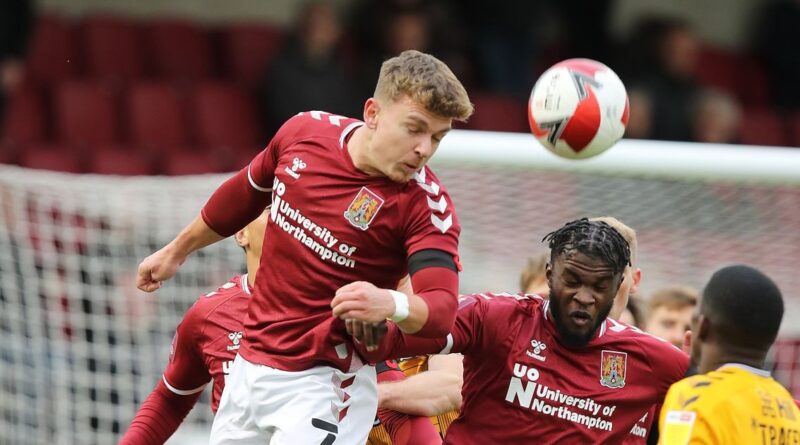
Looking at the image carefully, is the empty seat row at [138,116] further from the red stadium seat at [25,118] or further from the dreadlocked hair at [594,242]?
the dreadlocked hair at [594,242]

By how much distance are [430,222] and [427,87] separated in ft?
1.35

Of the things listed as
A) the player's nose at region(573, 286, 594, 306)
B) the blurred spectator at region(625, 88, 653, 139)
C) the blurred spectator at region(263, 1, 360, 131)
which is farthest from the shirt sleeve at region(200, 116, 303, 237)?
the blurred spectator at region(625, 88, 653, 139)

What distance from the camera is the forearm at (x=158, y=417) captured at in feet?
16.2

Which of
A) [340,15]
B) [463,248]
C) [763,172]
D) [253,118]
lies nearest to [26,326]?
[463,248]

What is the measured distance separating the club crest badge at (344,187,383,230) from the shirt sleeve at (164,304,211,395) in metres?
1.01

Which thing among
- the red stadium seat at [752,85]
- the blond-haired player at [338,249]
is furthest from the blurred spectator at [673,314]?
the red stadium seat at [752,85]

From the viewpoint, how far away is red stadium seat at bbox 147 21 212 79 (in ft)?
36.3

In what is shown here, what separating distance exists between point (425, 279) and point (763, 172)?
11.5 ft

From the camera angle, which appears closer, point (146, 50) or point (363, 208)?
point (363, 208)

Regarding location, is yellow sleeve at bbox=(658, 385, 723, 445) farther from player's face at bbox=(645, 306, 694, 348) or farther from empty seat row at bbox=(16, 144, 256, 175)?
empty seat row at bbox=(16, 144, 256, 175)

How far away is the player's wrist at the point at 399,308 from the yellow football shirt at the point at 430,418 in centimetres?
114

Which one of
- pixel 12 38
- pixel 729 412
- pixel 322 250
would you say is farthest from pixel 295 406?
pixel 12 38

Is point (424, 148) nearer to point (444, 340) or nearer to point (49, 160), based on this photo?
point (444, 340)

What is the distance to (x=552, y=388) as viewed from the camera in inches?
177
